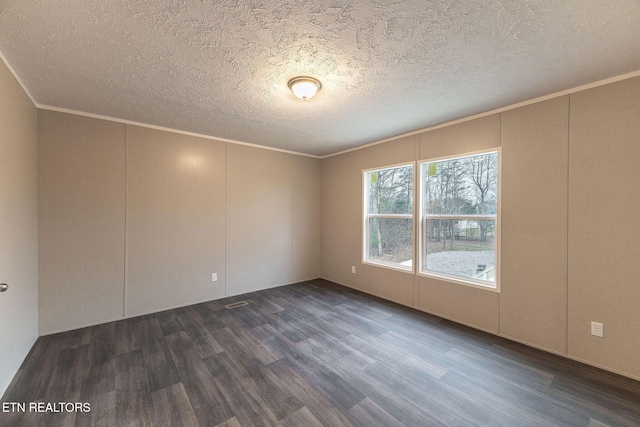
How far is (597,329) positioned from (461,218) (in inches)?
59.4

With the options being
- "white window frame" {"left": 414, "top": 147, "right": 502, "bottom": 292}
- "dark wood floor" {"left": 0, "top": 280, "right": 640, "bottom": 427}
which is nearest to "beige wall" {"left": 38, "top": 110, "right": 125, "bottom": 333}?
"dark wood floor" {"left": 0, "top": 280, "right": 640, "bottom": 427}

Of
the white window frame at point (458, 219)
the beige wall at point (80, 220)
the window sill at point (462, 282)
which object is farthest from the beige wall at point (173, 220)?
the window sill at point (462, 282)

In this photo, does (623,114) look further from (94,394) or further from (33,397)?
(33,397)

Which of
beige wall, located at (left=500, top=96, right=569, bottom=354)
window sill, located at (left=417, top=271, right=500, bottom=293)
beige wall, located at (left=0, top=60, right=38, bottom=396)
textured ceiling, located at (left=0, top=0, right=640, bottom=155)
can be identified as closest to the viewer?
textured ceiling, located at (left=0, top=0, right=640, bottom=155)

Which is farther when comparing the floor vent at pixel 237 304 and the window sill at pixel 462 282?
the floor vent at pixel 237 304

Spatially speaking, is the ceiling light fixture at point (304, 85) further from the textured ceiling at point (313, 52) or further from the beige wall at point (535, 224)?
the beige wall at point (535, 224)

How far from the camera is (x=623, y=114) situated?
82.8 inches

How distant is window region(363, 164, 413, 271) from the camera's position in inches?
149

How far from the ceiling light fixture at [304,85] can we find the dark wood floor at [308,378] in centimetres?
244

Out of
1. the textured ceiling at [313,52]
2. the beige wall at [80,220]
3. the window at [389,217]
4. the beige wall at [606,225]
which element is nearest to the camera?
the textured ceiling at [313,52]

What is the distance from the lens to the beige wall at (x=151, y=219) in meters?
2.81

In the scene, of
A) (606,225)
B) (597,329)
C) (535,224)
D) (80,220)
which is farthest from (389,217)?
(80,220)

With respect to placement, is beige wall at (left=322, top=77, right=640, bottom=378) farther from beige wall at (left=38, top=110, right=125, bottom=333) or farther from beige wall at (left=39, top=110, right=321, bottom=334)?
beige wall at (left=38, top=110, right=125, bottom=333)

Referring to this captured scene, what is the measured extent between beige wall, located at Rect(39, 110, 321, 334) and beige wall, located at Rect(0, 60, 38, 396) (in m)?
0.20
